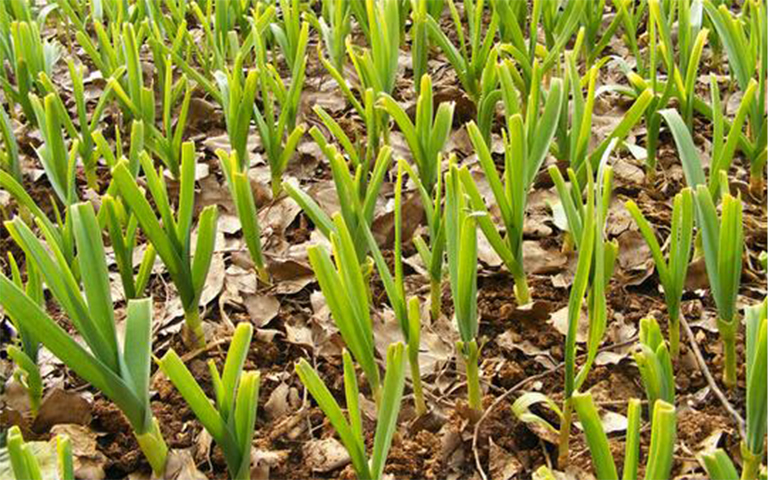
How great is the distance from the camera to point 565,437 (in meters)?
1.19

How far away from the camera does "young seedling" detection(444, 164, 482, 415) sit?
1.10 metres

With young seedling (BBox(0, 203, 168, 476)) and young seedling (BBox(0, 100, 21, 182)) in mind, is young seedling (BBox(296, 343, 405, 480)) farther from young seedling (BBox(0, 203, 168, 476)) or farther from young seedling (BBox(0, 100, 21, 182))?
young seedling (BBox(0, 100, 21, 182))

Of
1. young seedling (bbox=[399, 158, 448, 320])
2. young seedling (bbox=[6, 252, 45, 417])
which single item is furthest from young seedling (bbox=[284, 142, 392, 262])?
young seedling (bbox=[6, 252, 45, 417])

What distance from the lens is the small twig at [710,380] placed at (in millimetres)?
1207

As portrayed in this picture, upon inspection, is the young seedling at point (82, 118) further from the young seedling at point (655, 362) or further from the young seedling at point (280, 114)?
the young seedling at point (655, 362)

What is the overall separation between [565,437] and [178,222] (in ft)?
1.95

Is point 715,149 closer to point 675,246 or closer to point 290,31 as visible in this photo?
point 675,246

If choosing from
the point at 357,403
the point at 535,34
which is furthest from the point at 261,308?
the point at 535,34

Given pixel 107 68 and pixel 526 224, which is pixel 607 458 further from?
pixel 107 68

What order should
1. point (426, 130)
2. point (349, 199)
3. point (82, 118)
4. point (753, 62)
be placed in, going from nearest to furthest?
point (349, 199) < point (426, 130) < point (753, 62) < point (82, 118)

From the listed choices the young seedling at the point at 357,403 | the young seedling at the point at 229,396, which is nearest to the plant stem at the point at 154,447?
the young seedling at the point at 229,396

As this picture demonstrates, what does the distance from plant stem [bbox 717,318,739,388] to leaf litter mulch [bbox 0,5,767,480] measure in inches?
0.9

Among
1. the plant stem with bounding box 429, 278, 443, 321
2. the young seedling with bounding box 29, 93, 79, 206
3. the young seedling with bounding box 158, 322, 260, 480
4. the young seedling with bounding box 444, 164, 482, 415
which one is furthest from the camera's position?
the young seedling with bounding box 29, 93, 79, 206

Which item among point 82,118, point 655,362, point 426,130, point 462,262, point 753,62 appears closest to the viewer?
point 655,362
